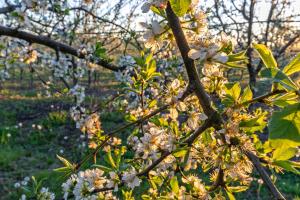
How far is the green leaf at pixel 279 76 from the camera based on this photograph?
62cm

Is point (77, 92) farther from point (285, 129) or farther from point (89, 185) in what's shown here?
point (285, 129)

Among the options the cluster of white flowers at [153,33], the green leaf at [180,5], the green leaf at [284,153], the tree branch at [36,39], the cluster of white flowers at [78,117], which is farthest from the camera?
the cluster of white flowers at [78,117]

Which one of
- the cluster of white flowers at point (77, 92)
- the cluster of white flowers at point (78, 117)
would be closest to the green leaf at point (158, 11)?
the cluster of white flowers at point (78, 117)

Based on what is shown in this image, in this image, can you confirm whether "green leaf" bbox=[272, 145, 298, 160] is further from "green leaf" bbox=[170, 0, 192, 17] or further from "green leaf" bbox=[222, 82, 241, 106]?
"green leaf" bbox=[170, 0, 192, 17]

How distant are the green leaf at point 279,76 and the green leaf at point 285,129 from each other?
0.04 meters

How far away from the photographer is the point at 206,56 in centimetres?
86

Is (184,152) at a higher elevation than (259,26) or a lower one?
lower

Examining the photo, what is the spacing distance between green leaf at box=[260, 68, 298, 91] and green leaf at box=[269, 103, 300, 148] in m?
0.04

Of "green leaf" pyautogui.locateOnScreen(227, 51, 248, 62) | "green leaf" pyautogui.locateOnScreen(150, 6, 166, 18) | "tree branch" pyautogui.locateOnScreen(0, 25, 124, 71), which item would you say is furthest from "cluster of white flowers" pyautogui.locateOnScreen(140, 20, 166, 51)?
"tree branch" pyautogui.locateOnScreen(0, 25, 124, 71)

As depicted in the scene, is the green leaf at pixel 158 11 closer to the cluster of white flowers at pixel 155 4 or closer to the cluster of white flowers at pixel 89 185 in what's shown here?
the cluster of white flowers at pixel 155 4

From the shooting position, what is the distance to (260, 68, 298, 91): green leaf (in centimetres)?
62

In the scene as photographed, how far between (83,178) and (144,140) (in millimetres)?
256

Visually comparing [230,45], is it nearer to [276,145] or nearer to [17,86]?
[276,145]

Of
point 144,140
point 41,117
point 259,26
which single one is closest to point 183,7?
point 144,140
